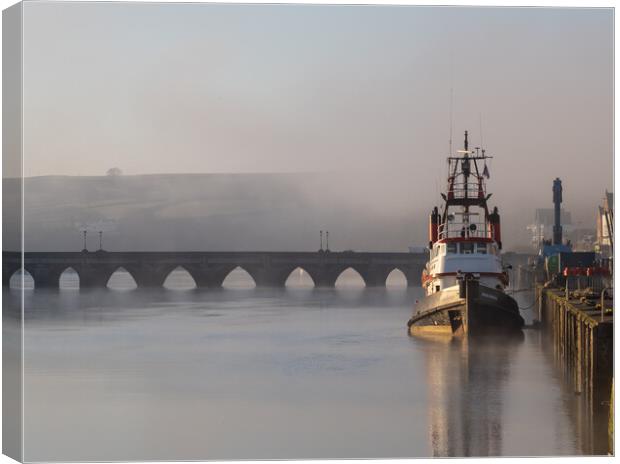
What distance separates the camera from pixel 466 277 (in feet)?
154

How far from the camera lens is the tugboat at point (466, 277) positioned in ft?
154

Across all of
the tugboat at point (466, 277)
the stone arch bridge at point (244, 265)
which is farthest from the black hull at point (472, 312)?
the stone arch bridge at point (244, 265)

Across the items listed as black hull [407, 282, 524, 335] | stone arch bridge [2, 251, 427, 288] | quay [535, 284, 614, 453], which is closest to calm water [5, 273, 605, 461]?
quay [535, 284, 614, 453]

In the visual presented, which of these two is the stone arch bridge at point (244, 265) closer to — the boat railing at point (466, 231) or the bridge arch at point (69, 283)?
the bridge arch at point (69, 283)

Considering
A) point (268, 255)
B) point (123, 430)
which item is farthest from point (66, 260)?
point (123, 430)

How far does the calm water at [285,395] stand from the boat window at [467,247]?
12.7 ft

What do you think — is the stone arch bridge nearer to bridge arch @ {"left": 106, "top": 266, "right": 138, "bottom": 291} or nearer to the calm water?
bridge arch @ {"left": 106, "top": 266, "right": 138, "bottom": 291}

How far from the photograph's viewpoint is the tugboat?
47062mm

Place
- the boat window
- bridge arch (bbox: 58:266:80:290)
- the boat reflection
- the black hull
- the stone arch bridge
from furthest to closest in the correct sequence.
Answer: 1. bridge arch (bbox: 58:266:80:290)
2. the stone arch bridge
3. the boat window
4. the black hull
5. the boat reflection

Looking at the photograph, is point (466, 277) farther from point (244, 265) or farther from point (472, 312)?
point (244, 265)

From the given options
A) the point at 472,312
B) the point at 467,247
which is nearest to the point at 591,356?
the point at 472,312

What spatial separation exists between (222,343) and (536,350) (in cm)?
1191

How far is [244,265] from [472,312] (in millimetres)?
70138

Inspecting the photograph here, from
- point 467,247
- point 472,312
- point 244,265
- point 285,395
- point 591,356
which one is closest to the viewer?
point 591,356
